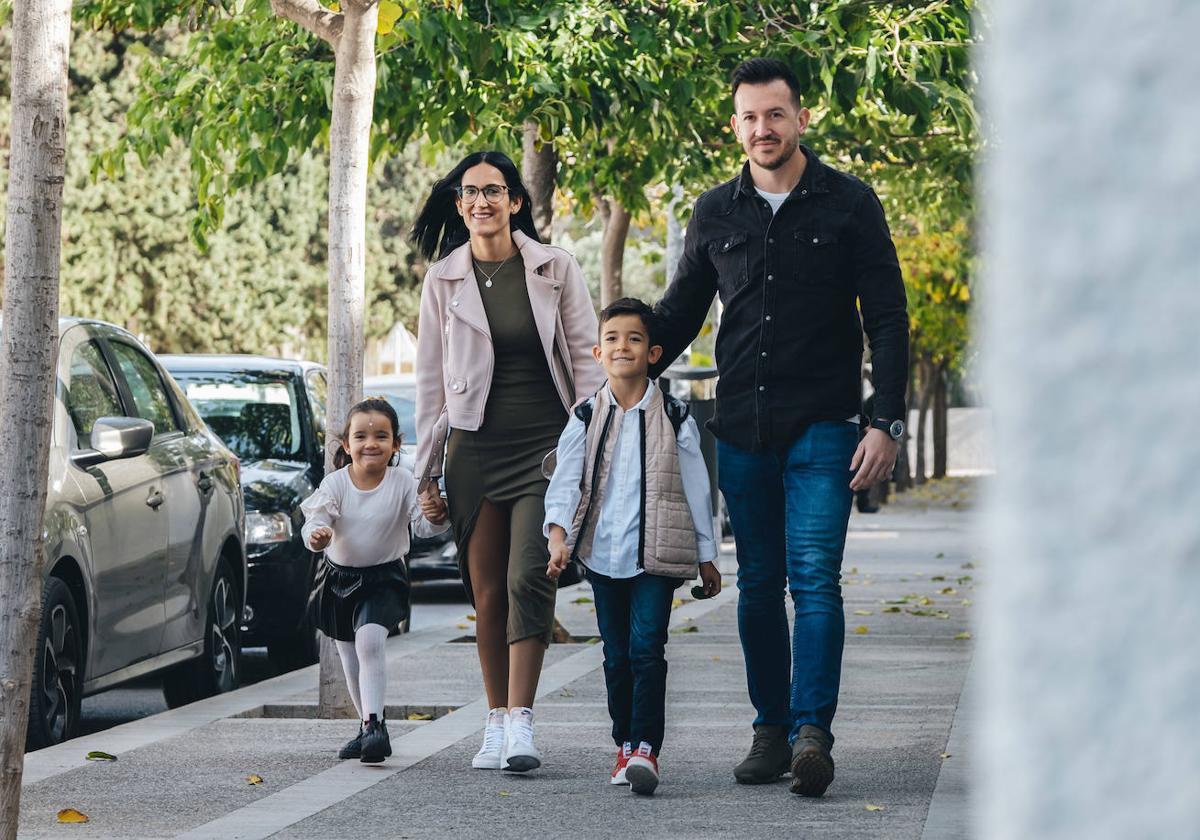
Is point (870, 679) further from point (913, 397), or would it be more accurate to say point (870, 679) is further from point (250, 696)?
point (913, 397)

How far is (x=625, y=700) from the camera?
5.74 m

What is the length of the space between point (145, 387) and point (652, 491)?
3484 millimetres

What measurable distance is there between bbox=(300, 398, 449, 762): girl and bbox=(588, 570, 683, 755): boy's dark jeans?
0.88m

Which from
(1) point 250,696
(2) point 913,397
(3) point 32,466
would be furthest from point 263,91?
(2) point 913,397

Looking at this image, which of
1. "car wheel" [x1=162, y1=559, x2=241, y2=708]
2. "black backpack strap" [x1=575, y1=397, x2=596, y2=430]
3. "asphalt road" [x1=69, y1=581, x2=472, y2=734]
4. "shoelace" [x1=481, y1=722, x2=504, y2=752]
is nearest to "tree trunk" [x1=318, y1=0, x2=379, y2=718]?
"car wheel" [x1=162, y1=559, x2=241, y2=708]

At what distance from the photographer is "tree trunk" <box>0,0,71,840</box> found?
434cm

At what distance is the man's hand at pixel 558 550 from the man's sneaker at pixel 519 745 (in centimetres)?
54

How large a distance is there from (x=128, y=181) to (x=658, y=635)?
3772 cm

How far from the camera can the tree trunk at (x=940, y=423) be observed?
45688mm

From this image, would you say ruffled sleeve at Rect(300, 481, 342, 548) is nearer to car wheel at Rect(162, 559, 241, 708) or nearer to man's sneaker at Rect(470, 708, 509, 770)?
man's sneaker at Rect(470, 708, 509, 770)

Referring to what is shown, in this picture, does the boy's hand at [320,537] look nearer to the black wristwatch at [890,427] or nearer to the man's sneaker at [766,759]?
the man's sneaker at [766,759]

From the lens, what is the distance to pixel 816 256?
5629 millimetres

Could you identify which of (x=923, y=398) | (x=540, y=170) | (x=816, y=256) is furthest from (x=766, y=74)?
(x=923, y=398)

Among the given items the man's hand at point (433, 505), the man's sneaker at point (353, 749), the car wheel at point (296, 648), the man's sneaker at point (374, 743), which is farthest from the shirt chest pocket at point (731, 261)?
the car wheel at point (296, 648)
